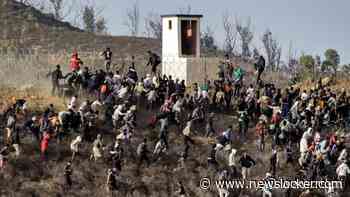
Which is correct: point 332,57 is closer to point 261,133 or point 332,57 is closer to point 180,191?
point 261,133

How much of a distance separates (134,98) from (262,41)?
209 feet

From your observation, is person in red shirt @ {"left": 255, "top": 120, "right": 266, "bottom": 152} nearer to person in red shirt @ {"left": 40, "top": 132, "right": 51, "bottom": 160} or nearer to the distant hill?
person in red shirt @ {"left": 40, "top": 132, "right": 51, "bottom": 160}

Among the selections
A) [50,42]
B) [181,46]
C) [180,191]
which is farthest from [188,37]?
[50,42]

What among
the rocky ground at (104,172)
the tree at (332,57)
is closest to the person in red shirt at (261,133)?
the rocky ground at (104,172)

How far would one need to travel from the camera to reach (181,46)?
47.6m

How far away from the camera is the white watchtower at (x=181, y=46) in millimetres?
46094

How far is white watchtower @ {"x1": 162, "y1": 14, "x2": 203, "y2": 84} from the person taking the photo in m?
46.1

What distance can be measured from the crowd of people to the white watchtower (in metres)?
5.84

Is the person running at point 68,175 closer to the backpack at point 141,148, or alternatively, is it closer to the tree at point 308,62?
the backpack at point 141,148

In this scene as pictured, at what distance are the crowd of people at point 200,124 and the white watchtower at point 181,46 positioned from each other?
5.84 meters

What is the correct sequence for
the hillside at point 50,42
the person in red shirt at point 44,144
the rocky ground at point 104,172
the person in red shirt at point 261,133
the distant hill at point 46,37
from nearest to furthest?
the rocky ground at point 104,172, the person in red shirt at point 44,144, the person in red shirt at point 261,133, the hillside at point 50,42, the distant hill at point 46,37

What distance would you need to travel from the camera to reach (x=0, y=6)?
255 ft

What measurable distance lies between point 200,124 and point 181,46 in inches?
435

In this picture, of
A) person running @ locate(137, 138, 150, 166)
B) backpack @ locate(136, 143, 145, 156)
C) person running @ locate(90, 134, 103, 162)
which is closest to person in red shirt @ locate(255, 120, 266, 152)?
person running @ locate(137, 138, 150, 166)
